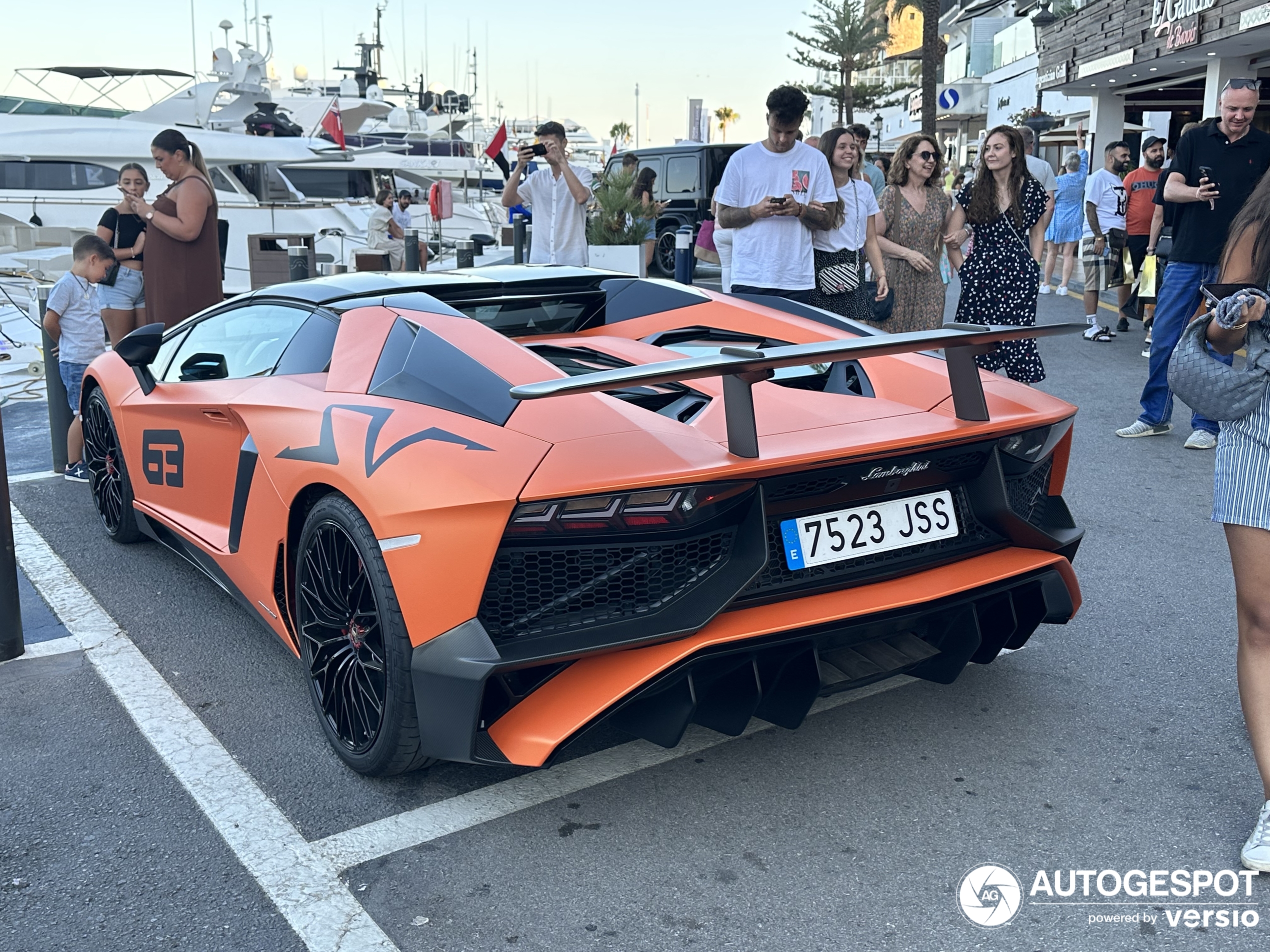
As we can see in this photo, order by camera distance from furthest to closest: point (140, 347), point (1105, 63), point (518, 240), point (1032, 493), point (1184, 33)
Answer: point (1105, 63), point (1184, 33), point (518, 240), point (140, 347), point (1032, 493)

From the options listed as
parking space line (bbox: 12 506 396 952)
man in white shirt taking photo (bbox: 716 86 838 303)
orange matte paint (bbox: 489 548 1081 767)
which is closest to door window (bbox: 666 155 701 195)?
man in white shirt taking photo (bbox: 716 86 838 303)

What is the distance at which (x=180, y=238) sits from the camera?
251 inches

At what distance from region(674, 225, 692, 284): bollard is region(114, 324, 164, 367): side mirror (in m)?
10.0

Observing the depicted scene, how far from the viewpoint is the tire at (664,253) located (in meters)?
19.3

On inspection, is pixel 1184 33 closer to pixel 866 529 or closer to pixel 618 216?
pixel 618 216

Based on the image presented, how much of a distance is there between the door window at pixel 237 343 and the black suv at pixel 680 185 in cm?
1472

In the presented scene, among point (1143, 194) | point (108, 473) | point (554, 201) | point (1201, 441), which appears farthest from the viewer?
point (1143, 194)

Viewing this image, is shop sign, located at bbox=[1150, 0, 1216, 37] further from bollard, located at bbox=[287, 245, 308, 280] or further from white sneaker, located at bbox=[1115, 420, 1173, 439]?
bollard, located at bbox=[287, 245, 308, 280]

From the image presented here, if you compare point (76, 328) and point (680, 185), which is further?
point (680, 185)

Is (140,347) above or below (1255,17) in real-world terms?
below

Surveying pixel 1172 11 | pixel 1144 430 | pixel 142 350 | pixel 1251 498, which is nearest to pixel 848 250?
pixel 1144 430

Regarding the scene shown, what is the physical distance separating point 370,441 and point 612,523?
2.22ft

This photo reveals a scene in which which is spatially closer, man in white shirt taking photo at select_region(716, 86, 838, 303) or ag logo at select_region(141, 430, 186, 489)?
ag logo at select_region(141, 430, 186, 489)

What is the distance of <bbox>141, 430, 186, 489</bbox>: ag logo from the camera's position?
405cm
